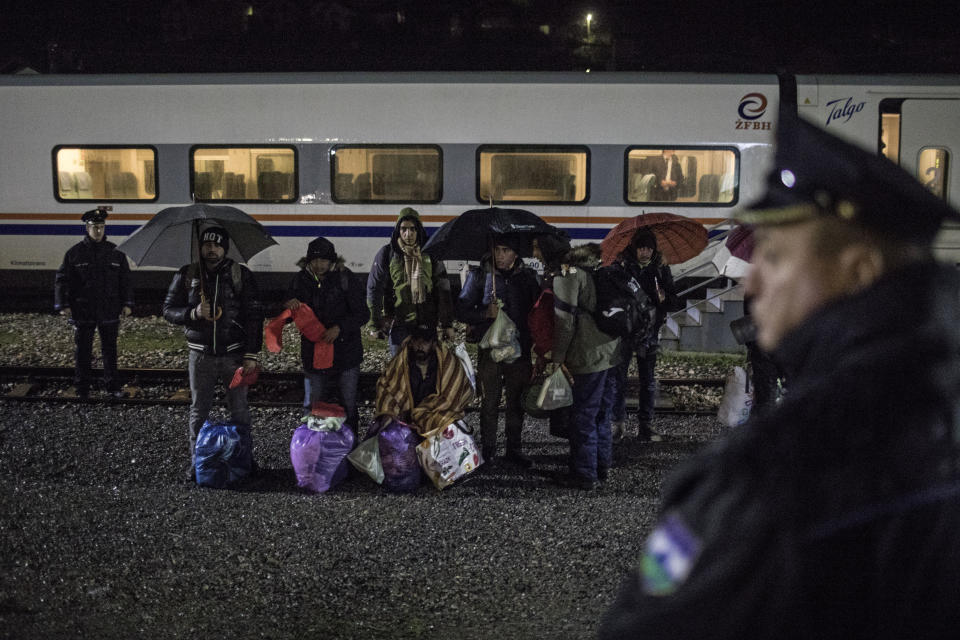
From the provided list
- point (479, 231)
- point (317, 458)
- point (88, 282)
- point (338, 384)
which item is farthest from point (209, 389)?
point (88, 282)

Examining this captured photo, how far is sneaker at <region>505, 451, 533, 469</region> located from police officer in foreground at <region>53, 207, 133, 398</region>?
4.27 meters

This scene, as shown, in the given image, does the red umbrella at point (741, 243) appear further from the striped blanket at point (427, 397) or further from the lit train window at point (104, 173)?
the lit train window at point (104, 173)

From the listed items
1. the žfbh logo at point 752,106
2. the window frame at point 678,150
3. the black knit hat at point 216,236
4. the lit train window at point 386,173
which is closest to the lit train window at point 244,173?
the lit train window at point 386,173

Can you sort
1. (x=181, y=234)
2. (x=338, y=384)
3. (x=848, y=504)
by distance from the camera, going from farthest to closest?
(x=338, y=384), (x=181, y=234), (x=848, y=504)

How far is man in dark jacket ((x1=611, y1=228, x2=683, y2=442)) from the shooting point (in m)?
6.77

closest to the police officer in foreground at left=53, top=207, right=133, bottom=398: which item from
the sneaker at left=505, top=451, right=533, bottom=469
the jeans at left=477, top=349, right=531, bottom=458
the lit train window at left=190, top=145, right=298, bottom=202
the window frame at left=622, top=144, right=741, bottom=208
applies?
the lit train window at left=190, top=145, right=298, bottom=202

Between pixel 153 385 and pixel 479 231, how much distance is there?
14.7 feet

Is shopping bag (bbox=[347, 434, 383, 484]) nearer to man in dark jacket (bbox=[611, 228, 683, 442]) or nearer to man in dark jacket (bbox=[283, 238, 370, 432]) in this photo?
man in dark jacket (bbox=[283, 238, 370, 432])

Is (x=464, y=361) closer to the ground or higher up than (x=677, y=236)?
closer to the ground

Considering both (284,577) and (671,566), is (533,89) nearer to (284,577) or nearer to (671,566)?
(284,577)

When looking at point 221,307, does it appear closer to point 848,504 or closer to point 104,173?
point 848,504

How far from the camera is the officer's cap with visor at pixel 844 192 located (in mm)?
1101

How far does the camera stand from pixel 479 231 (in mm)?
6188

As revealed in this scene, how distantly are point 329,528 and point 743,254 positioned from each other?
3402 mm
